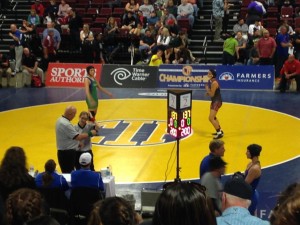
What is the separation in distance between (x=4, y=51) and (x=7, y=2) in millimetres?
4093

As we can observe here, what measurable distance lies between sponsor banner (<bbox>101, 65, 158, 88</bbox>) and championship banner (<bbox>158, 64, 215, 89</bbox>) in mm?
276

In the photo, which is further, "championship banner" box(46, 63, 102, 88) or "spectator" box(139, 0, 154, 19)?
"spectator" box(139, 0, 154, 19)

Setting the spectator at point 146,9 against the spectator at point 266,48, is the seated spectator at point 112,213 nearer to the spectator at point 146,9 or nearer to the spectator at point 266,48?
the spectator at point 266,48

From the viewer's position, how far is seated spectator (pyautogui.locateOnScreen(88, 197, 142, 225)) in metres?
3.50

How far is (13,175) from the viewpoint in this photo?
6840 mm

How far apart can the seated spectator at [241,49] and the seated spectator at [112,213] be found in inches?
753

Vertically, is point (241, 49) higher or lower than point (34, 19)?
lower

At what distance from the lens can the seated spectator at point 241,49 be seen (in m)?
22.4

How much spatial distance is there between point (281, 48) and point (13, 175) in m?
16.3

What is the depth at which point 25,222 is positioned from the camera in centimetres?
431

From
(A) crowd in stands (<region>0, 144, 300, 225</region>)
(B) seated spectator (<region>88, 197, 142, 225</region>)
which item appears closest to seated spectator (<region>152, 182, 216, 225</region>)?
(A) crowd in stands (<region>0, 144, 300, 225</region>)

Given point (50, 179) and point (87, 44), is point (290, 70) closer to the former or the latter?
point (87, 44)

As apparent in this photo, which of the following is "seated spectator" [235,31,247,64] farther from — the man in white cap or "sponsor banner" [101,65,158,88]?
the man in white cap

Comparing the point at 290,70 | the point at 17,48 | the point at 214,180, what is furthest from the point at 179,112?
the point at 17,48
